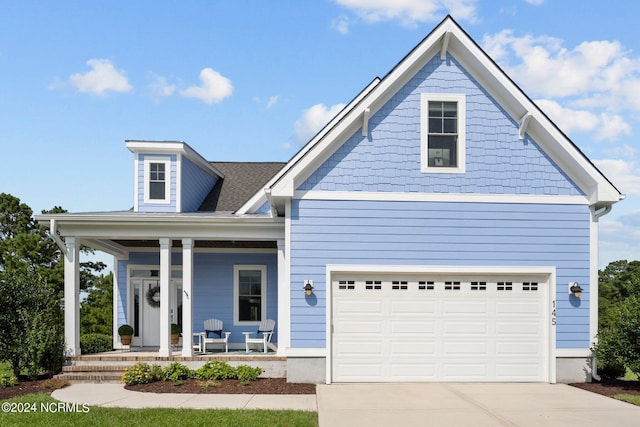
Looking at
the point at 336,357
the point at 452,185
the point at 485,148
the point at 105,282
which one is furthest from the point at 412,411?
the point at 105,282

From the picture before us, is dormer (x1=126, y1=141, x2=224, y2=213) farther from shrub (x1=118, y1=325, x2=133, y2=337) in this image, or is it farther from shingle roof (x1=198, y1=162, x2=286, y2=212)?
shrub (x1=118, y1=325, x2=133, y2=337)

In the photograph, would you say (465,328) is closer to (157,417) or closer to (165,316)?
(157,417)

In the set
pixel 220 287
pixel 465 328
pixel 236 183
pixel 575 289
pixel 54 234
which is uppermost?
pixel 236 183

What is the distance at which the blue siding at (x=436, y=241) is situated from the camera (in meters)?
12.0

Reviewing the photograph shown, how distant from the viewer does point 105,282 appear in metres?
27.8

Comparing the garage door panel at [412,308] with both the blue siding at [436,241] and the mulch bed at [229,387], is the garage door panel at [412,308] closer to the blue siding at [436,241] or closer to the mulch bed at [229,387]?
the blue siding at [436,241]

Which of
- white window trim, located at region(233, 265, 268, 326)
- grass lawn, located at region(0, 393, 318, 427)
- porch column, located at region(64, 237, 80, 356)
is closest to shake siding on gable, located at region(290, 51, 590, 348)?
grass lawn, located at region(0, 393, 318, 427)

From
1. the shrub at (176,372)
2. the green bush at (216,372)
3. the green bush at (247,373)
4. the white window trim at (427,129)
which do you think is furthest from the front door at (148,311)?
the white window trim at (427,129)

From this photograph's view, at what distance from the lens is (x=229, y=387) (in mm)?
11555

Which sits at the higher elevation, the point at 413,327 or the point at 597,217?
the point at 597,217

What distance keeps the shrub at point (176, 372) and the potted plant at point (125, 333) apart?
155 inches

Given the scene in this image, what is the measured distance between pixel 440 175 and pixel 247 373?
5.92 m

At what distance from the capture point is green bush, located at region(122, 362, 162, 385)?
11961 millimetres

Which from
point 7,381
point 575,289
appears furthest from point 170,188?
point 575,289
